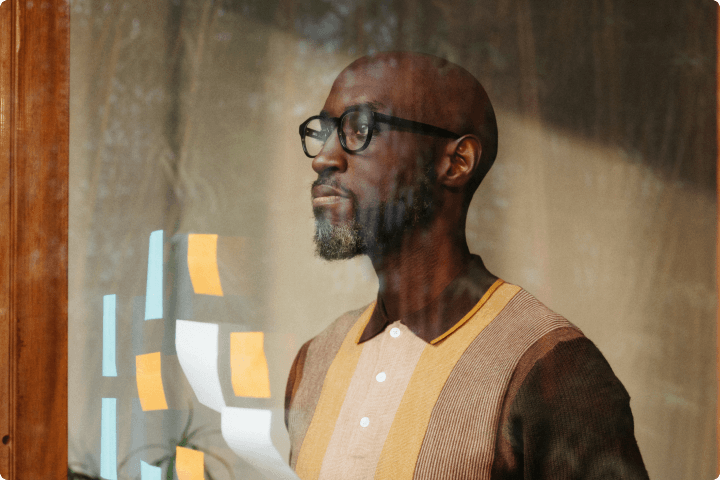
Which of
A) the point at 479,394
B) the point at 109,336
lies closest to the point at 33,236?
the point at 109,336

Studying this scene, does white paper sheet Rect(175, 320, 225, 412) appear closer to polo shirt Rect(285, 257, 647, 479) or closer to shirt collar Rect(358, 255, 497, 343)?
polo shirt Rect(285, 257, 647, 479)

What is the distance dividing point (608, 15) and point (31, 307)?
99 cm

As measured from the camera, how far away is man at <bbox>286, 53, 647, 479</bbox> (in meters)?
0.65

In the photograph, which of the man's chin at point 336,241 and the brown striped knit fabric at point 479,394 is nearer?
the brown striped knit fabric at point 479,394

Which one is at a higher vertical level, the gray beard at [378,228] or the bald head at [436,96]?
the bald head at [436,96]

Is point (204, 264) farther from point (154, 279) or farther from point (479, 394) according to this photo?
point (479, 394)

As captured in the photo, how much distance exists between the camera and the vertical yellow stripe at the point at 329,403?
29.8 inches

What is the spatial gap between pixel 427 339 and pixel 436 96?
312mm

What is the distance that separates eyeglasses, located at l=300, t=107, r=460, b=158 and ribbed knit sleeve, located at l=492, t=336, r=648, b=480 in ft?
1.04

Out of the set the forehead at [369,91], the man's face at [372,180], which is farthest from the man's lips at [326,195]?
the forehead at [369,91]

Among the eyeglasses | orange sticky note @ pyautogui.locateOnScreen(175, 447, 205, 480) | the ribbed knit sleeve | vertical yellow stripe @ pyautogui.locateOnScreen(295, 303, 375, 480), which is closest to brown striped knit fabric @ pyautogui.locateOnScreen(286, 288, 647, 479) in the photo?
the ribbed knit sleeve

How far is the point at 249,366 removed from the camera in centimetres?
82

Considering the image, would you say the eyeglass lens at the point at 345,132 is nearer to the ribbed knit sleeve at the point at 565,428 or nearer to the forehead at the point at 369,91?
the forehead at the point at 369,91

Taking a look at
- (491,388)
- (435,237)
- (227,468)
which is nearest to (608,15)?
(435,237)
